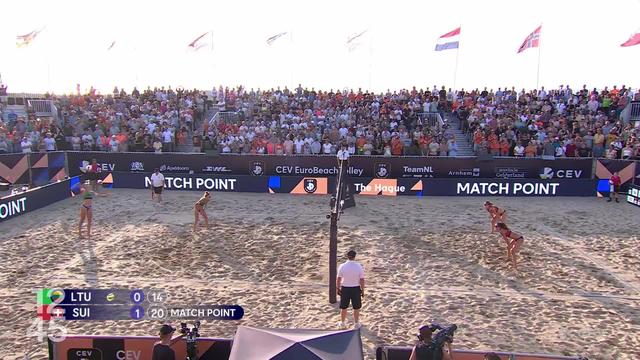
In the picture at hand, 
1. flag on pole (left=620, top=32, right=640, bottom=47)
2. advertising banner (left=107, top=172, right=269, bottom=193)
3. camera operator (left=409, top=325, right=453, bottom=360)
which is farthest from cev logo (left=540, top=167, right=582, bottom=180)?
camera operator (left=409, top=325, right=453, bottom=360)

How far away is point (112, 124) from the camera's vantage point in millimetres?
23359

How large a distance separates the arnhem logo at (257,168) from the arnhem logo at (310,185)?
2.48m

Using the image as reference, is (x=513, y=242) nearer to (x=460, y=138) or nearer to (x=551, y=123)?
(x=460, y=138)

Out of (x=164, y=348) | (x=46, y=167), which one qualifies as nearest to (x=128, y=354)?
(x=164, y=348)

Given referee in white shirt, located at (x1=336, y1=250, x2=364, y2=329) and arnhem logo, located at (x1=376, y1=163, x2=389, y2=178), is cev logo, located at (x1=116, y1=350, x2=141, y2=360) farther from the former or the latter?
arnhem logo, located at (x1=376, y1=163, x2=389, y2=178)

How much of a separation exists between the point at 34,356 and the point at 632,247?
43.4ft

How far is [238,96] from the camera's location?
26438 mm

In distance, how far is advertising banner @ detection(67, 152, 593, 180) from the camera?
66.2 ft

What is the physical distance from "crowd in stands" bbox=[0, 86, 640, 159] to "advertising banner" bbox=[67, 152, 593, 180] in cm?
69

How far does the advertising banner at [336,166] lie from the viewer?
20.2 meters

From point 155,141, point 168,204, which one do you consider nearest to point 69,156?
point 155,141

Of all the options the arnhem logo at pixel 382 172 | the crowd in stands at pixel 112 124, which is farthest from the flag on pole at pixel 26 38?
the arnhem logo at pixel 382 172

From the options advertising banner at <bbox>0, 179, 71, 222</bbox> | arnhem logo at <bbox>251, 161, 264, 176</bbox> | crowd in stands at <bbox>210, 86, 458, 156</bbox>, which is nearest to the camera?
advertising banner at <bbox>0, 179, 71, 222</bbox>

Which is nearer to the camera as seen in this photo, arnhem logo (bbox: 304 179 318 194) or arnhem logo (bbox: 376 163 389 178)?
arnhem logo (bbox: 304 179 318 194)
